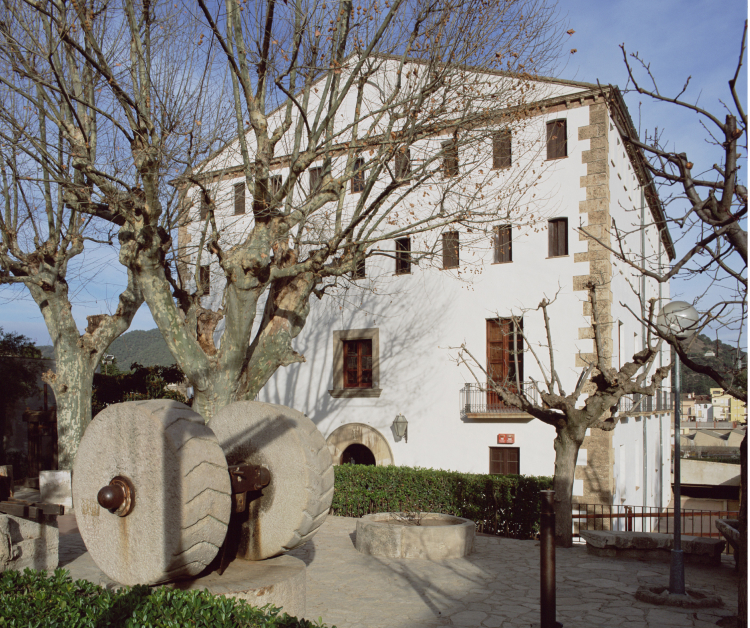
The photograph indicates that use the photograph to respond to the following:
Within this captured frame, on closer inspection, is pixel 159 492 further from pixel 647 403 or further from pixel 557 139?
pixel 647 403

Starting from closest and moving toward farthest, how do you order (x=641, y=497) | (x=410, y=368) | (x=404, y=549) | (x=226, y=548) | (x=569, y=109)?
1. (x=226, y=548)
2. (x=404, y=549)
3. (x=569, y=109)
4. (x=410, y=368)
5. (x=641, y=497)

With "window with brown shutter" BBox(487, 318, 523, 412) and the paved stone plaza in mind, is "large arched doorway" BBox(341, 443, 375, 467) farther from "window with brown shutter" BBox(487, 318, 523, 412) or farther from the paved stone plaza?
the paved stone plaza

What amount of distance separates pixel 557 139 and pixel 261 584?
13.5m

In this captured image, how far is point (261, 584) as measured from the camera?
489cm

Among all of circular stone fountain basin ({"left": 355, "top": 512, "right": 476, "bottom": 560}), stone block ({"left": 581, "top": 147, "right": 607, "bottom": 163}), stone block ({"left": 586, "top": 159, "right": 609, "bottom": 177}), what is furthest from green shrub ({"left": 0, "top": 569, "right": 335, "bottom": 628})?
stone block ({"left": 581, "top": 147, "right": 607, "bottom": 163})

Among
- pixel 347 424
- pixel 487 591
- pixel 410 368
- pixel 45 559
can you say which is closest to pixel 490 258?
pixel 410 368

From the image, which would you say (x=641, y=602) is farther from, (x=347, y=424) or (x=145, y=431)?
(x=347, y=424)

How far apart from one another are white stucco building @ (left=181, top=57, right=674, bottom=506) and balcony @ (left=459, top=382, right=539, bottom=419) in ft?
0.13

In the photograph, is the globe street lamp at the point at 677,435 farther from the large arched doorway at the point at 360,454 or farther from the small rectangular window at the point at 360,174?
the large arched doorway at the point at 360,454

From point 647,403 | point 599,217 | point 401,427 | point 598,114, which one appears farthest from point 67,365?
point 647,403

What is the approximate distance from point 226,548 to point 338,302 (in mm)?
12943

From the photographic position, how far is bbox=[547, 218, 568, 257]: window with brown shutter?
1524 centimetres

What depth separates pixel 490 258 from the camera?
52.2ft

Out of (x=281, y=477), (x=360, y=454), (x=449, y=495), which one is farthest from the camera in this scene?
(x=360, y=454)
